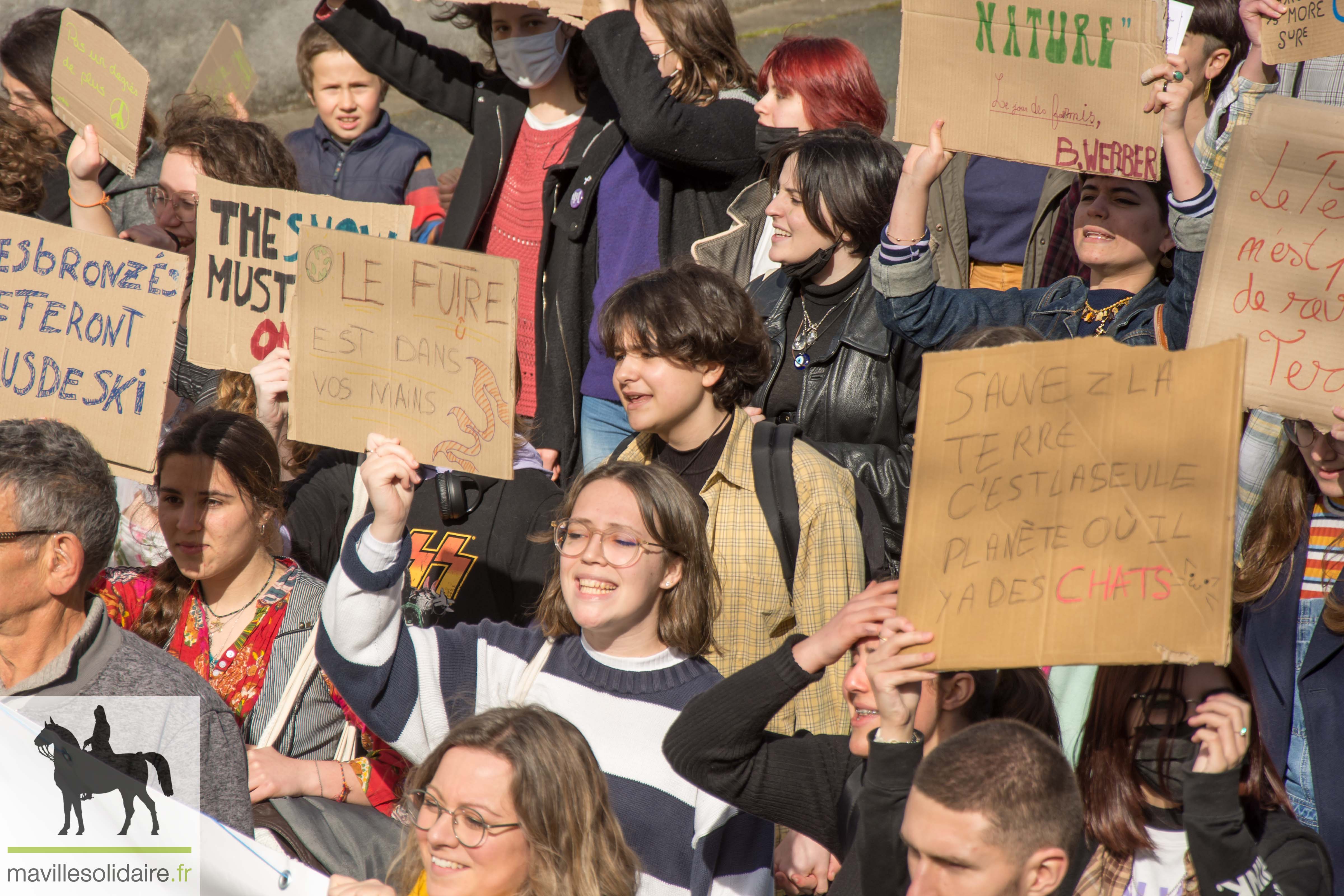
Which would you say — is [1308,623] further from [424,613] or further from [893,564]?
[424,613]

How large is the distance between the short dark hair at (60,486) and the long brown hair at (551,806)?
89 centimetres

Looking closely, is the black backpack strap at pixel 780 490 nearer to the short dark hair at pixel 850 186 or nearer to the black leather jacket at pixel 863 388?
the black leather jacket at pixel 863 388

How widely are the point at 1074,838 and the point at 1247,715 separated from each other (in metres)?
0.41

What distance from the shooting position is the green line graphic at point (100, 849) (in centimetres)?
259

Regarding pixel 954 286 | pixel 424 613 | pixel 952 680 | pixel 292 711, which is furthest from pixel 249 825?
pixel 954 286

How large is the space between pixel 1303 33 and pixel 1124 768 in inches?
87.6

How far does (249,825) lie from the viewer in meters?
2.94

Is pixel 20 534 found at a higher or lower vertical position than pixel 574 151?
lower

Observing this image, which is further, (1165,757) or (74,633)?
(74,633)

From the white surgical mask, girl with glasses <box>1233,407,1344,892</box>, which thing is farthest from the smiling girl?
the white surgical mask

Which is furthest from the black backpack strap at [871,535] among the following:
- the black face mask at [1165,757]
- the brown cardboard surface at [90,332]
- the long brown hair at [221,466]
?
the brown cardboard surface at [90,332]

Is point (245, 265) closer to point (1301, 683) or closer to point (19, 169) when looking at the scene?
point (19, 169)

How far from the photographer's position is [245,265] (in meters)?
4.17

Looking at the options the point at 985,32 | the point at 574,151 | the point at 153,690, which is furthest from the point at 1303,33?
the point at 153,690
